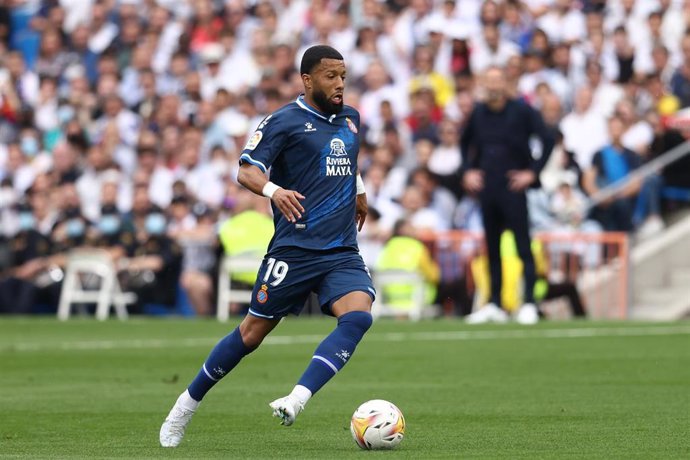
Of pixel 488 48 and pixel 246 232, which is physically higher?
pixel 488 48

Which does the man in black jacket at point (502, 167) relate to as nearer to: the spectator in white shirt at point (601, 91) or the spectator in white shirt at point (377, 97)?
the spectator in white shirt at point (601, 91)

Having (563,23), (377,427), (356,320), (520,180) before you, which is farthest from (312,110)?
(563,23)

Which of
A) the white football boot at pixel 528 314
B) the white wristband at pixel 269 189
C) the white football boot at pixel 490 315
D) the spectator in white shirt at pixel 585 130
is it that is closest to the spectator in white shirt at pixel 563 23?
the spectator in white shirt at pixel 585 130

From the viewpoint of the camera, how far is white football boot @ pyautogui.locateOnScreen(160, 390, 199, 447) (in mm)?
8719

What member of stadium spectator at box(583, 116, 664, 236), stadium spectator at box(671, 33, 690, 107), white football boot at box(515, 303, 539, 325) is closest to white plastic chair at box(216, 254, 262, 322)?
stadium spectator at box(583, 116, 664, 236)

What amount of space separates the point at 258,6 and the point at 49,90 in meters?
4.13

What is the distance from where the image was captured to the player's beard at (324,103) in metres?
8.95

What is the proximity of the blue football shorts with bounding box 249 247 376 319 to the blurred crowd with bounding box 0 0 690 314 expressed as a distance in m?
12.8

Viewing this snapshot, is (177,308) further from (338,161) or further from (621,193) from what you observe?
(338,161)

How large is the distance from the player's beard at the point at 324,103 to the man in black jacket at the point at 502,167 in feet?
33.1

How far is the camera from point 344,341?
8.61 m

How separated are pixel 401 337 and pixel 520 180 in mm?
2635

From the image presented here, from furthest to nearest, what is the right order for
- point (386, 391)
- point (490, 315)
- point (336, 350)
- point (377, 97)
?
point (377, 97) → point (490, 315) → point (386, 391) → point (336, 350)

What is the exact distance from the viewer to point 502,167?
63.5 feet
